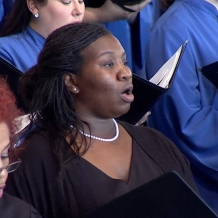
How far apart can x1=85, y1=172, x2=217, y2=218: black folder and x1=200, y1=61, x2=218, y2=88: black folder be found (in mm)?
544

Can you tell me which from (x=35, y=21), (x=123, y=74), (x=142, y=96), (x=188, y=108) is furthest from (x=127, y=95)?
(x=35, y=21)

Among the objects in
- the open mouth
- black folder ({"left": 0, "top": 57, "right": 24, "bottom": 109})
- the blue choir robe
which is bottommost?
the blue choir robe

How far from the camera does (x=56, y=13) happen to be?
1.64m

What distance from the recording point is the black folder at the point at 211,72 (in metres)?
1.48

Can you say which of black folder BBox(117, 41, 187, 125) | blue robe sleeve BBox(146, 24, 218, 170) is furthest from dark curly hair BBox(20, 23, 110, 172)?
blue robe sleeve BBox(146, 24, 218, 170)

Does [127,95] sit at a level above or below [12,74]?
above

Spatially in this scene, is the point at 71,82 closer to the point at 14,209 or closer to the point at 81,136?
the point at 81,136

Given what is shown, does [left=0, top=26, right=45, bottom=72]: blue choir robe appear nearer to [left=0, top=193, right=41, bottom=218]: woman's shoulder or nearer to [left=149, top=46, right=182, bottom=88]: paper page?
[left=149, top=46, right=182, bottom=88]: paper page

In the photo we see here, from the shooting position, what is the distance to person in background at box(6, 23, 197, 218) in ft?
3.89

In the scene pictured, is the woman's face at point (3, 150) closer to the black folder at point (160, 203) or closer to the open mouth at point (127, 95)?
the black folder at point (160, 203)

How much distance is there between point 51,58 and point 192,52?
0.54 meters

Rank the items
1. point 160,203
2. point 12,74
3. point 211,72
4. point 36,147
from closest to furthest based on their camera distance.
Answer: point 160,203, point 36,147, point 12,74, point 211,72

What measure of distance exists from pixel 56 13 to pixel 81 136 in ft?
1.67

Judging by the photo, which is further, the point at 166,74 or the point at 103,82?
the point at 166,74
